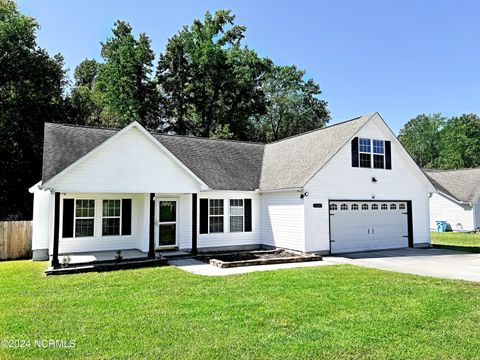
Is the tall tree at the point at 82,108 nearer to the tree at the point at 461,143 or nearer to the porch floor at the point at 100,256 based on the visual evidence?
the porch floor at the point at 100,256

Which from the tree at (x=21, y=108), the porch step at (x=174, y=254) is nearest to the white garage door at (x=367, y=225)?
the porch step at (x=174, y=254)

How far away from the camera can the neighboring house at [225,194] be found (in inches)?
524

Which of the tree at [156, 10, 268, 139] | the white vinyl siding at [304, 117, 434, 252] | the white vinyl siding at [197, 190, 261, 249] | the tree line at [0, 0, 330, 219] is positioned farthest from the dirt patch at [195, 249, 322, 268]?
the tree at [156, 10, 268, 139]

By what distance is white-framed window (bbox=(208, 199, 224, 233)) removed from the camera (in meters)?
16.0

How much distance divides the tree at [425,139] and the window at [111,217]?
6806cm

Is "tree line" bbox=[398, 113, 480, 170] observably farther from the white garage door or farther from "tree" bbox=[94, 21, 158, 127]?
"tree" bbox=[94, 21, 158, 127]

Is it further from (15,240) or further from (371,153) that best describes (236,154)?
(15,240)

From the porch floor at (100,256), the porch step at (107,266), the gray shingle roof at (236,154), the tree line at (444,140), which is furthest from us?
the tree line at (444,140)

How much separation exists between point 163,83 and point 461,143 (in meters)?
53.7

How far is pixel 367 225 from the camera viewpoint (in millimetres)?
16672

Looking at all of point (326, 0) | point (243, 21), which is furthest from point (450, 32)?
point (243, 21)

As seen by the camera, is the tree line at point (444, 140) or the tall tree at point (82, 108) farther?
the tree line at point (444, 140)

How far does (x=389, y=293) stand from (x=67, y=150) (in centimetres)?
1238

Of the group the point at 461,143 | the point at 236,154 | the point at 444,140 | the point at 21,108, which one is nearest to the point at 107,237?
the point at 236,154
